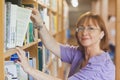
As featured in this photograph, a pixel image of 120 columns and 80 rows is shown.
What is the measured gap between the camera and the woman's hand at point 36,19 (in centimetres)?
188

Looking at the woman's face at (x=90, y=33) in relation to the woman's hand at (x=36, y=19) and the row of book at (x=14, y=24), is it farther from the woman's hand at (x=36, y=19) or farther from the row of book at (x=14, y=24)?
the row of book at (x=14, y=24)

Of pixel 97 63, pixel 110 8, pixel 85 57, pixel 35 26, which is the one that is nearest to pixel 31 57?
pixel 35 26

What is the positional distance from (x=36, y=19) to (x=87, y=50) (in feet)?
1.63

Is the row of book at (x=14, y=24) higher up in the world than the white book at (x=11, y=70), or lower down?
higher up

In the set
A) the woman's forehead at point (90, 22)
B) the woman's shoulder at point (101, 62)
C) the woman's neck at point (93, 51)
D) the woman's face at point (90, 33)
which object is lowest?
the woman's shoulder at point (101, 62)

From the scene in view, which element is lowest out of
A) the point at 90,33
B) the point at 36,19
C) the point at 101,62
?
the point at 101,62

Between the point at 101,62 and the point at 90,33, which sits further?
the point at 90,33

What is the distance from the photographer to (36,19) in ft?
6.33

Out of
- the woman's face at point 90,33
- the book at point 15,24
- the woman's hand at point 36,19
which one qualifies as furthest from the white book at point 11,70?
the woman's face at point 90,33

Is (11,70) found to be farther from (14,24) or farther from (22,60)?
(14,24)

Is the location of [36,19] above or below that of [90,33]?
above

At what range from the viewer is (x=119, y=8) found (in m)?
1.28

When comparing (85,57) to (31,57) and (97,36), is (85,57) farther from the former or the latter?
(31,57)

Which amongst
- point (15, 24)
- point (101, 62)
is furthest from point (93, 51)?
point (15, 24)
